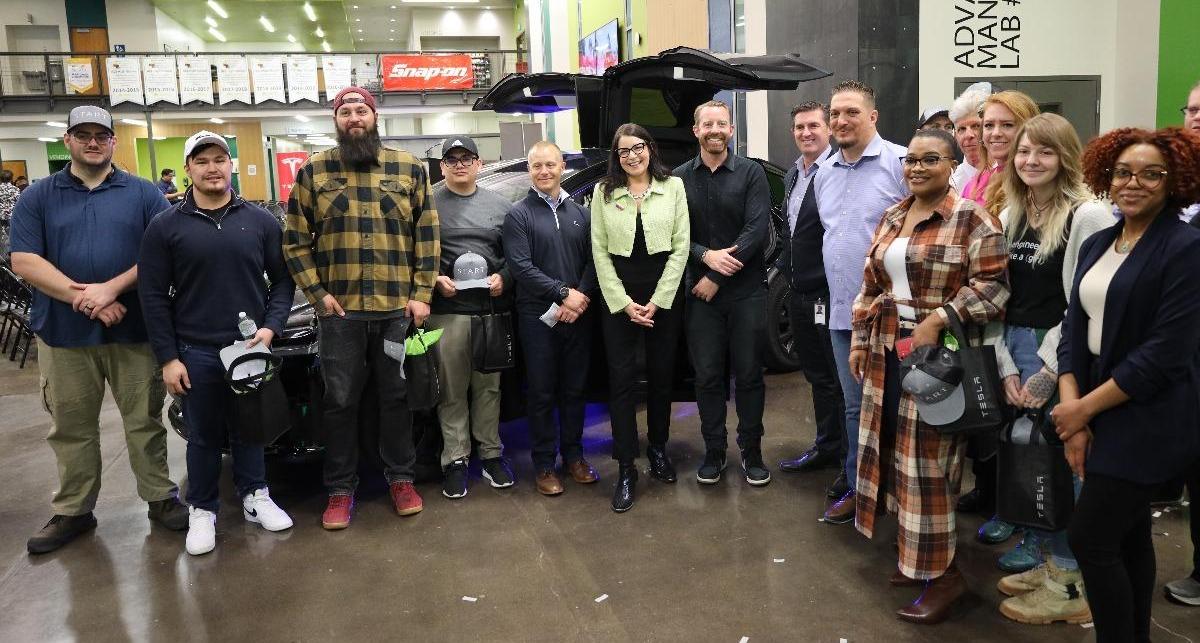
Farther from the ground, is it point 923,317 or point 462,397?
point 923,317

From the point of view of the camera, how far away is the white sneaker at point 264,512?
12.7ft

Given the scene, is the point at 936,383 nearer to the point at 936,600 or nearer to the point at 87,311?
the point at 936,600

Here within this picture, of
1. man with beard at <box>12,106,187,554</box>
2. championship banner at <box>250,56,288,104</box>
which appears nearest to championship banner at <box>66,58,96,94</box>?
championship banner at <box>250,56,288,104</box>

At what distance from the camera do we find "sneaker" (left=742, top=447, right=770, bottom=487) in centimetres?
421

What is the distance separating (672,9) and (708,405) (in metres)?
8.60

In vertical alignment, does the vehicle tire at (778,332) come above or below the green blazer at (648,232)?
below

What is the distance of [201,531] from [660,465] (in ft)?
7.00

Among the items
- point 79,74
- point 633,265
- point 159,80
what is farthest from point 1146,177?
point 79,74

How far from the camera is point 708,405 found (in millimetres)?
4211

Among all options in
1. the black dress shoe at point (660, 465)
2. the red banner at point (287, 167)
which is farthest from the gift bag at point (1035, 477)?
the red banner at point (287, 167)

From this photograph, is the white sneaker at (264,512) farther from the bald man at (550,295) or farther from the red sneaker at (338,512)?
the bald man at (550,295)

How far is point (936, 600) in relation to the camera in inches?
114

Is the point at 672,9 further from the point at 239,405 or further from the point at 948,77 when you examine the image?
the point at 239,405

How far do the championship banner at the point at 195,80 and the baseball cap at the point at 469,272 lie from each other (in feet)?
60.5
